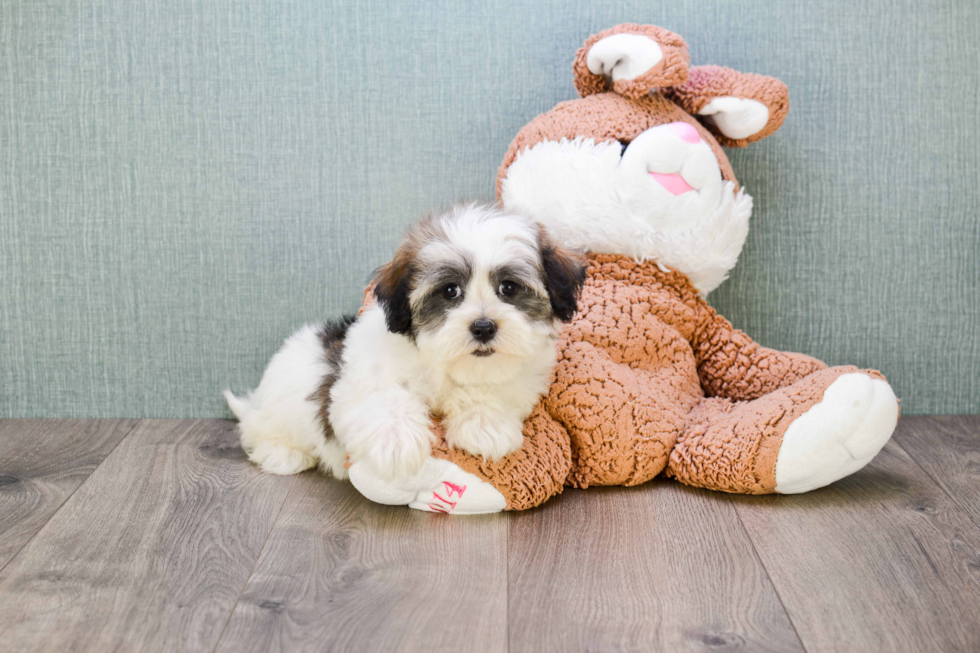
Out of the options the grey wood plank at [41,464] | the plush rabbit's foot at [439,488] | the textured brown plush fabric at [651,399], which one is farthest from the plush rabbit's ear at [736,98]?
the grey wood plank at [41,464]

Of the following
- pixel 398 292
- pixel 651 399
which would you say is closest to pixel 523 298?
pixel 398 292

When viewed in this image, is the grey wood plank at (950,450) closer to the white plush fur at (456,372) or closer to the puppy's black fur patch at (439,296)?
the white plush fur at (456,372)

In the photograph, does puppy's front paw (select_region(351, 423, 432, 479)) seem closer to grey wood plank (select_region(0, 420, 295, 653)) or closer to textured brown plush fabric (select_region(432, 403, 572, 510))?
textured brown plush fabric (select_region(432, 403, 572, 510))

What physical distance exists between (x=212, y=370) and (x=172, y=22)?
99 centimetres

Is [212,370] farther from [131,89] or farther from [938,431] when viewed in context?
[938,431]

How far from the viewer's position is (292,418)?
204 cm

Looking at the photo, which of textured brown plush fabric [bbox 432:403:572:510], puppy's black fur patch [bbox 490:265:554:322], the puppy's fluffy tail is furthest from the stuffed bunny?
the puppy's fluffy tail

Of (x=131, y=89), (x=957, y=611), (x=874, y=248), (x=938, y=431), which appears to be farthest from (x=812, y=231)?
(x=131, y=89)

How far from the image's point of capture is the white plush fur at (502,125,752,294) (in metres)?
2.01

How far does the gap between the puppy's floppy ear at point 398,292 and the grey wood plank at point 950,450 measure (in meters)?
1.27

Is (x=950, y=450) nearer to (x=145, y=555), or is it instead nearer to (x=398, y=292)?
(x=398, y=292)

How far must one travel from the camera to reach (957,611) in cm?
141

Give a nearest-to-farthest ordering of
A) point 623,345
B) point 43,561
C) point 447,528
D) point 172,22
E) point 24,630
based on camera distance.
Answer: point 24,630 → point 43,561 → point 447,528 → point 623,345 → point 172,22

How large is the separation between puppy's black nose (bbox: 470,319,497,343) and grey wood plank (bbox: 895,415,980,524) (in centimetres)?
111
